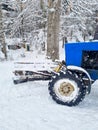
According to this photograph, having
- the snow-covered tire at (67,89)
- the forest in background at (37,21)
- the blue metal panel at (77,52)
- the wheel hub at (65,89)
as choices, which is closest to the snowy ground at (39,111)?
the snow-covered tire at (67,89)

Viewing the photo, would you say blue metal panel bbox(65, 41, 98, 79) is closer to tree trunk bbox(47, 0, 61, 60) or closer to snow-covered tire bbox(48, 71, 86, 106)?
snow-covered tire bbox(48, 71, 86, 106)

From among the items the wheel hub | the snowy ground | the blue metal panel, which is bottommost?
the snowy ground

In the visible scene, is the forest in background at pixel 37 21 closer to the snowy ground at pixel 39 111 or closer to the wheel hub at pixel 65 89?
the snowy ground at pixel 39 111

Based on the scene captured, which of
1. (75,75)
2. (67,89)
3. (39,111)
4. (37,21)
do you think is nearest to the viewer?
(39,111)

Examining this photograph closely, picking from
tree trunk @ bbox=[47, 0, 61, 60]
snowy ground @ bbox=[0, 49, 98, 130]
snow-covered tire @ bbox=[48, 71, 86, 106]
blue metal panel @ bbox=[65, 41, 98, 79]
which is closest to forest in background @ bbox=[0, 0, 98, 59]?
tree trunk @ bbox=[47, 0, 61, 60]

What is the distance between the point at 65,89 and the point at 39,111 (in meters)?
1.00

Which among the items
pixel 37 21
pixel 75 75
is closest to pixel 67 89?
pixel 75 75

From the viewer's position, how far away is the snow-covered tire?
797 centimetres

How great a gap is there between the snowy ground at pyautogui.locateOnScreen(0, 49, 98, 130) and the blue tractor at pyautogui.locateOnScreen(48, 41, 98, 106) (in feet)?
0.83

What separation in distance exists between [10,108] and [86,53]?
7.41 ft

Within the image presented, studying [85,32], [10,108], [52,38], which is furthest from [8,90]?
[85,32]

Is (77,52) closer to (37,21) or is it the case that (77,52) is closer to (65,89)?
(65,89)

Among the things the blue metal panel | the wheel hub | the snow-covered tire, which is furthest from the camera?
the blue metal panel

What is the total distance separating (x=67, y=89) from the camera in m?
8.17
